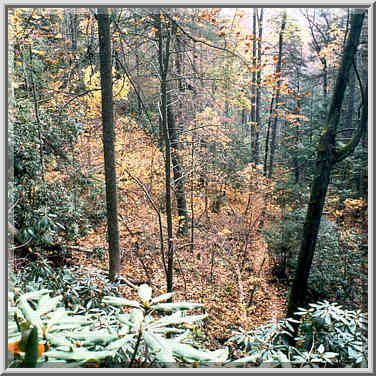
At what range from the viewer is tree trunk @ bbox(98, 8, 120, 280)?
190cm

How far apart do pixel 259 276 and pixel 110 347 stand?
1.81 m

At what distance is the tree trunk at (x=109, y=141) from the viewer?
1.90 m

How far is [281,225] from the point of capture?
97.3 inches

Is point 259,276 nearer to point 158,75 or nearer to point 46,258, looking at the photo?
point 46,258

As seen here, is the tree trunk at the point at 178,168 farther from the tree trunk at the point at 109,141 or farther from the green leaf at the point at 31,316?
the green leaf at the point at 31,316

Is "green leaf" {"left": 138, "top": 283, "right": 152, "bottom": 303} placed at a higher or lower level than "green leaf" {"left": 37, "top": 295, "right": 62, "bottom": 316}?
higher

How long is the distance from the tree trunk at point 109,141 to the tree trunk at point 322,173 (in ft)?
4.01

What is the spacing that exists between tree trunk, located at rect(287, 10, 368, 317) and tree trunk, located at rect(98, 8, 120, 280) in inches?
48.1

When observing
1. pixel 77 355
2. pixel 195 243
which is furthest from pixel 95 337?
pixel 195 243

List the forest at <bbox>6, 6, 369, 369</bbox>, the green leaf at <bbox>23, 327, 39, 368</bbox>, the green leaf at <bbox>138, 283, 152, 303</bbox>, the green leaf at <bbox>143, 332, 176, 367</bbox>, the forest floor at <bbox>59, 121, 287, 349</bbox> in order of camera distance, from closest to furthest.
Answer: the green leaf at <bbox>23, 327, 39, 368</bbox> < the green leaf at <bbox>143, 332, 176, 367</bbox> < the green leaf at <bbox>138, 283, 152, 303</bbox> < the forest at <bbox>6, 6, 369, 369</bbox> < the forest floor at <bbox>59, 121, 287, 349</bbox>

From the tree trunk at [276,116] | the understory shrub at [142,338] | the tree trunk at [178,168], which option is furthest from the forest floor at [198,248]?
the understory shrub at [142,338]

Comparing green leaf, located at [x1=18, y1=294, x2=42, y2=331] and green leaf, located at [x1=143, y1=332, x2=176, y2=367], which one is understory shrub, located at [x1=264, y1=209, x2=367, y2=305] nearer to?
green leaf, located at [x1=143, y1=332, x2=176, y2=367]

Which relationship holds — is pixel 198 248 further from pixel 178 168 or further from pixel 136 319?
pixel 136 319

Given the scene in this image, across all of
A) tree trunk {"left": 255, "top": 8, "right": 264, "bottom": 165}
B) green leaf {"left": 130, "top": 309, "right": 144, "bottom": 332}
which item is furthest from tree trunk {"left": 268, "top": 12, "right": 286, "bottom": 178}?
green leaf {"left": 130, "top": 309, "right": 144, "bottom": 332}
